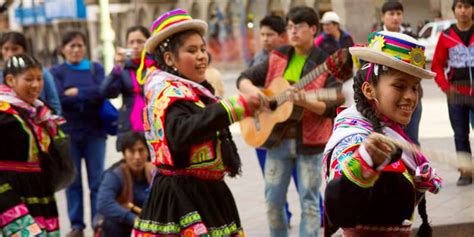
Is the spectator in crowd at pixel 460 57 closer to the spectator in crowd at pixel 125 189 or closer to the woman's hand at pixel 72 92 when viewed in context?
the spectator in crowd at pixel 125 189

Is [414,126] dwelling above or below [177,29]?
below

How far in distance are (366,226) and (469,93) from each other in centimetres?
460

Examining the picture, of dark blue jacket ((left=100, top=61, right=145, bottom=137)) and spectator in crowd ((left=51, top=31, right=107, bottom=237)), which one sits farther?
spectator in crowd ((left=51, top=31, right=107, bottom=237))

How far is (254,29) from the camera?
4528 centimetres

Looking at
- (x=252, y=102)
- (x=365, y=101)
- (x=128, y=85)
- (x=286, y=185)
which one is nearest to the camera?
(x=365, y=101)

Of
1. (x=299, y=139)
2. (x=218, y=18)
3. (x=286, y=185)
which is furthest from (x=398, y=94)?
(x=218, y=18)

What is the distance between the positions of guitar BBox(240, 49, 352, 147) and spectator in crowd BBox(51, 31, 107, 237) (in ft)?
6.49

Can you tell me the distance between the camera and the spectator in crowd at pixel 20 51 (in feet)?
29.0

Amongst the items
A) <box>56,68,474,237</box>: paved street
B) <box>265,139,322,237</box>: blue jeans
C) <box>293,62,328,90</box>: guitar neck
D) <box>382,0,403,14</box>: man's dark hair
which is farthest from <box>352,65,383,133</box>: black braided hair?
<box>382,0,403,14</box>: man's dark hair

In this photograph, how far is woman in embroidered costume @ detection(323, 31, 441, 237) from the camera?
3791 millimetres

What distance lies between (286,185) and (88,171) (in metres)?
2.63

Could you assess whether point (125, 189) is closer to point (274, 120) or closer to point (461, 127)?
point (274, 120)

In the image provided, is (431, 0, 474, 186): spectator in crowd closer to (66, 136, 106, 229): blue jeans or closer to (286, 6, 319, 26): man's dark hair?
(286, 6, 319, 26): man's dark hair

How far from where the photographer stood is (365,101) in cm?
404
